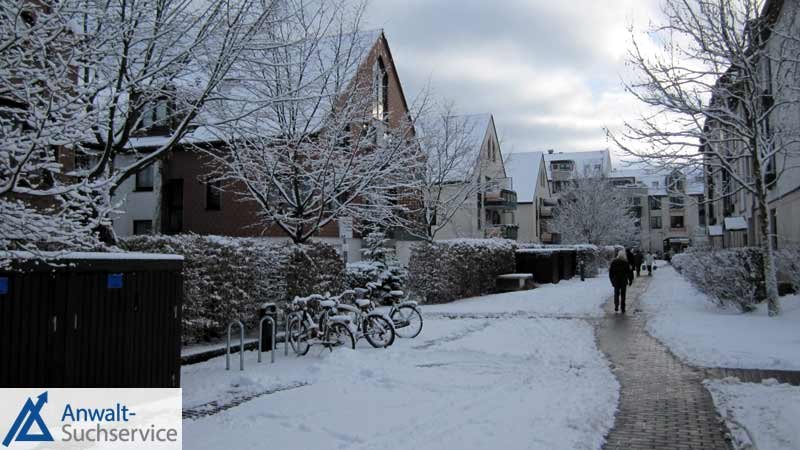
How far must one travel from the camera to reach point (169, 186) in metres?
25.4

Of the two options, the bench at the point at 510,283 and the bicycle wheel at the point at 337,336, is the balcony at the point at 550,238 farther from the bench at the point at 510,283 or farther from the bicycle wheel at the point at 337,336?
the bicycle wheel at the point at 337,336

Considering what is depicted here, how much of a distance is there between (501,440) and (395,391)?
7.61 feet

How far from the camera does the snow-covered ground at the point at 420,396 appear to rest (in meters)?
6.08

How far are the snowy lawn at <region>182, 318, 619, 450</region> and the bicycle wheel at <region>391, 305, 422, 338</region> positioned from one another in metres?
0.93

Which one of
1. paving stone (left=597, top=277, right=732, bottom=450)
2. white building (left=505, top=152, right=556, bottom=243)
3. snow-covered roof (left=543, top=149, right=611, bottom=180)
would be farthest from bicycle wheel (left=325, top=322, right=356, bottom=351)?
snow-covered roof (left=543, top=149, right=611, bottom=180)

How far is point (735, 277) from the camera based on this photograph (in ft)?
49.4

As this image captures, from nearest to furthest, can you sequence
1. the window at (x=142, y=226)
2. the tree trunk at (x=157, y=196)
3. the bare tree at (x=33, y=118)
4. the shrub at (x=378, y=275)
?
the bare tree at (x=33, y=118)
the shrub at (x=378, y=275)
the tree trunk at (x=157, y=196)
the window at (x=142, y=226)

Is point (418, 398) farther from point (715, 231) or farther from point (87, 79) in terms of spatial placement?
point (715, 231)

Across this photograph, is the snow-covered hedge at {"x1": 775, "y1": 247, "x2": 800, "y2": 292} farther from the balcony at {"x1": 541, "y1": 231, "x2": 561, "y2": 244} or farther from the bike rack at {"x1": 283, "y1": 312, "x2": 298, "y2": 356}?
Result: the balcony at {"x1": 541, "y1": 231, "x2": 561, "y2": 244}

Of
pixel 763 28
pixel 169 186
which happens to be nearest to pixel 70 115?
pixel 763 28

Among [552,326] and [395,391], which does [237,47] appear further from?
[552,326]

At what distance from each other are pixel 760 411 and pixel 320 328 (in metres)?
7.07

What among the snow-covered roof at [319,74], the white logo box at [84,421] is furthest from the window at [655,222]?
the white logo box at [84,421]

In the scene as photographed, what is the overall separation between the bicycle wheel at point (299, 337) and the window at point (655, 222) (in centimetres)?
9069
